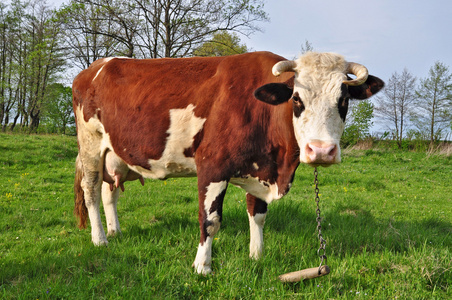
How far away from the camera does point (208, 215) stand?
157 inches

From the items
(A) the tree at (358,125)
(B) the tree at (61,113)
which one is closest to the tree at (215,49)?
(A) the tree at (358,125)

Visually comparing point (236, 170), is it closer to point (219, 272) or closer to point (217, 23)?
point (219, 272)

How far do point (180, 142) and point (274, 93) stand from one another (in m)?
1.33

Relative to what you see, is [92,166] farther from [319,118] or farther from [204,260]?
[319,118]

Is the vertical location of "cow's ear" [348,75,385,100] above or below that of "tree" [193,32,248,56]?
below

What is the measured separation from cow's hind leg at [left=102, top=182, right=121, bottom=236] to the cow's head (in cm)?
338

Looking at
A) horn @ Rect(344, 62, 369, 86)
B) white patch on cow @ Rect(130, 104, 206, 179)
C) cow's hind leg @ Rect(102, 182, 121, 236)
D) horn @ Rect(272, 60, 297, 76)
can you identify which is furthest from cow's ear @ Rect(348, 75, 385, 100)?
cow's hind leg @ Rect(102, 182, 121, 236)

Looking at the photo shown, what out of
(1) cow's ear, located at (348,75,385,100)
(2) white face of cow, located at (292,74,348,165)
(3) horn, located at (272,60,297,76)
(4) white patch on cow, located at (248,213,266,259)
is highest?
(3) horn, located at (272,60,297,76)

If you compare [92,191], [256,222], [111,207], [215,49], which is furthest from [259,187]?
[215,49]

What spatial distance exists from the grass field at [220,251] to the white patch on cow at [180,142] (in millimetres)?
1045

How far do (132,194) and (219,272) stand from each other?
5.19 meters

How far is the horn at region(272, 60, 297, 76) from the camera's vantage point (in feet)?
11.7

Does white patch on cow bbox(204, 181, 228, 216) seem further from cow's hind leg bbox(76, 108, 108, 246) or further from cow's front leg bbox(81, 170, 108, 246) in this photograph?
cow's front leg bbox(81, 170, 108, 246)

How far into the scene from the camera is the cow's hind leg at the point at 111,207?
18.4ft
